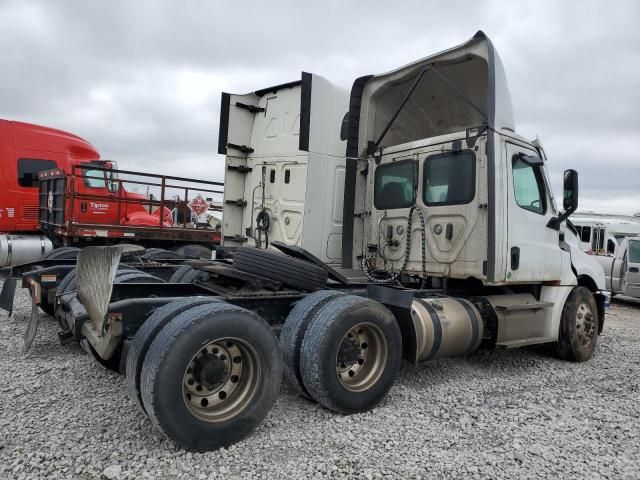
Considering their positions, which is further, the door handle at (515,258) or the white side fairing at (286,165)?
the white side fairing at (286,165)

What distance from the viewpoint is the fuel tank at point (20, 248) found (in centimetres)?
1150

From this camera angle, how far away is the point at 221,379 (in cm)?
342

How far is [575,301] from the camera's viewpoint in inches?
237

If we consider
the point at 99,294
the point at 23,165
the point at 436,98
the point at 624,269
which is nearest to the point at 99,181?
the point at 23,165

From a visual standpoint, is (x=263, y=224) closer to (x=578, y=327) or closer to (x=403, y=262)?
(x=403, y=262)

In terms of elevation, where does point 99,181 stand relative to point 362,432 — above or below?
above

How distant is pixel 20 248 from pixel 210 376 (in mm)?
10342

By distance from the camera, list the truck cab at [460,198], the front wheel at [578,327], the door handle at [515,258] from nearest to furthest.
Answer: the truck cab at [460,198] → the door handle at [515,258] → the front wheel at [578,327]

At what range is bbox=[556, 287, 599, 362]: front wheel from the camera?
594 cm

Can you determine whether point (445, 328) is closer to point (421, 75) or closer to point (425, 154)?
point (425, 154)

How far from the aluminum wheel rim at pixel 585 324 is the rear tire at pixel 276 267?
3.50 m

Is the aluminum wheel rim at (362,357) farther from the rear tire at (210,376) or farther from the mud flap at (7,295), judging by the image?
the mud flap at (7,295)

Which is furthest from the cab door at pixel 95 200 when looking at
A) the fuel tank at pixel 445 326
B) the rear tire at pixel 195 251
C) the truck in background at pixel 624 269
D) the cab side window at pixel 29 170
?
the truck in background at pixel 624 269

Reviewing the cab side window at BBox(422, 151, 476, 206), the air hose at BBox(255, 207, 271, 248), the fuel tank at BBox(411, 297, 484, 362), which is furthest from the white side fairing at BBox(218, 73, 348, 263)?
the fuel tank at BBox(411, 297, 484, 362)
